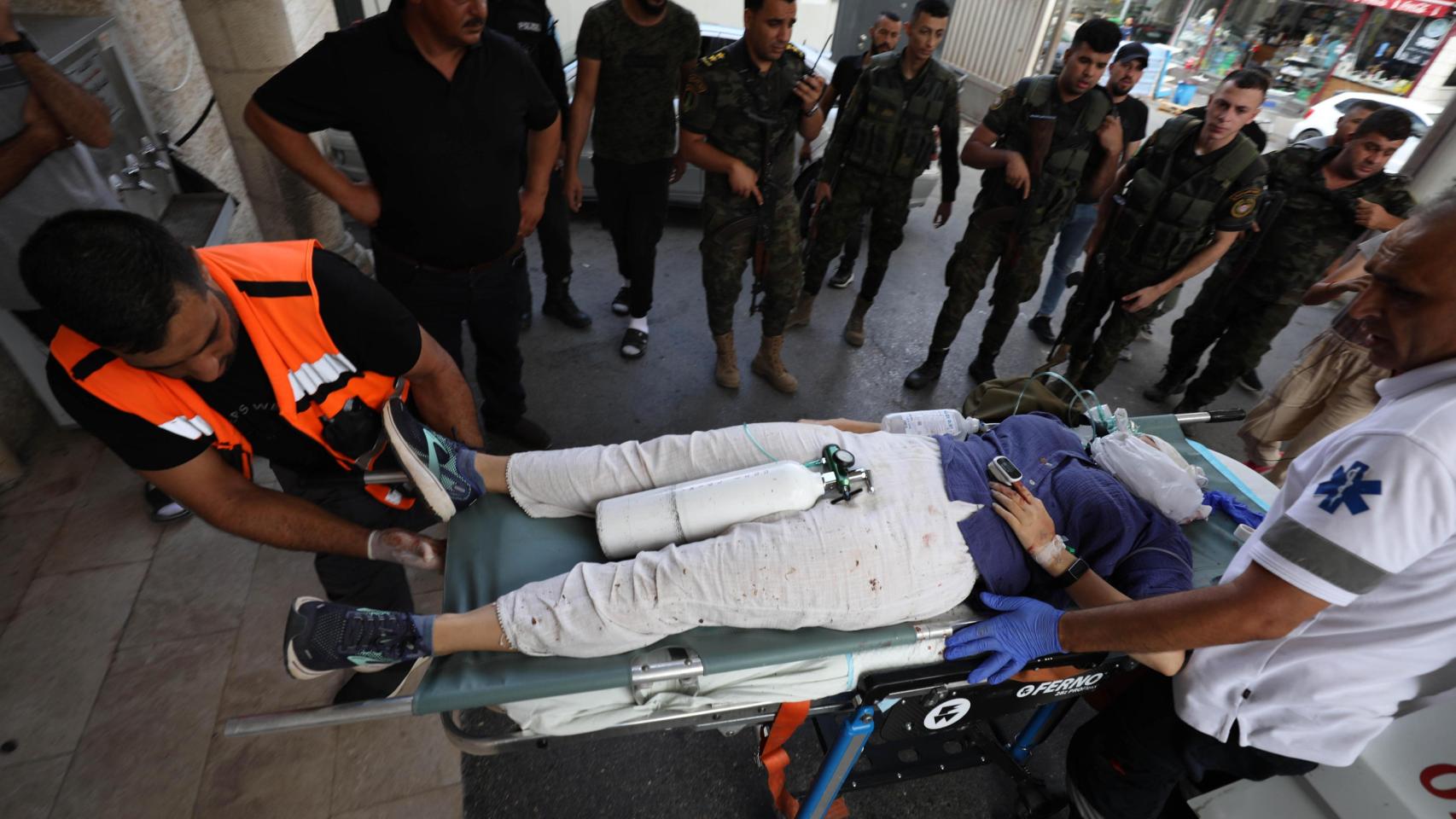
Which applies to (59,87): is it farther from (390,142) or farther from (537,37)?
(537,37)

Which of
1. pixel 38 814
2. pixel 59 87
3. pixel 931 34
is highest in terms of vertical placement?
pixel 931 34

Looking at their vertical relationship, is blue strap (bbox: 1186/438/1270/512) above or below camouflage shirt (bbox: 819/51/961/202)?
below

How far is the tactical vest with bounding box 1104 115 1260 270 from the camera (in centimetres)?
293

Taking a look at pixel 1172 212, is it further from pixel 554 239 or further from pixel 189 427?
pixel 189 427

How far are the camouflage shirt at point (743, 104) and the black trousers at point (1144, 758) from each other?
2.54 meters

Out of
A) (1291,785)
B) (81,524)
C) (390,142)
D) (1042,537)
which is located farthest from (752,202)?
(81,524)

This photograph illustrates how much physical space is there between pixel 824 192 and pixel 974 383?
1.45 meters

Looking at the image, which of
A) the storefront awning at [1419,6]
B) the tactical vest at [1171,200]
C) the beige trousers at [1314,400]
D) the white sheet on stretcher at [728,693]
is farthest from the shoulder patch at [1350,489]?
the storefront awning at [1419,6]

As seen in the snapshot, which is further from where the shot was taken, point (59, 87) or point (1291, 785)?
point (59, 87)

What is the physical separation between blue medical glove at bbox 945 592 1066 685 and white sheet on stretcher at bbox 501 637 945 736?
57 millimetres

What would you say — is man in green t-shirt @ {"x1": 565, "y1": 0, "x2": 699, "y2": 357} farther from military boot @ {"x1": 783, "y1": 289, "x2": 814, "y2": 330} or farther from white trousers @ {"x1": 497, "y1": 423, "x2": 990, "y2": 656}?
white trousers @ {"x1": 497, "y1": 423, "x2": 990, "y2": 656}

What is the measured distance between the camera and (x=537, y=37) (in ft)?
10.1

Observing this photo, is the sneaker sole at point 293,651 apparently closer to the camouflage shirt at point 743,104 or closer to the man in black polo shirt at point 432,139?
the man in black polo shirt at point 432,139

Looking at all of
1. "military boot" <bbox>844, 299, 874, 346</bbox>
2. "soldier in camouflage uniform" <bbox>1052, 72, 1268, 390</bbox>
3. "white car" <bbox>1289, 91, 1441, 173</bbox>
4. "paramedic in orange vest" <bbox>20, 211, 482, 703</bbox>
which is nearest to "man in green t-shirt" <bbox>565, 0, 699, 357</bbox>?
"military boot" <bbox>844, 299, 874, 346</bbox>
